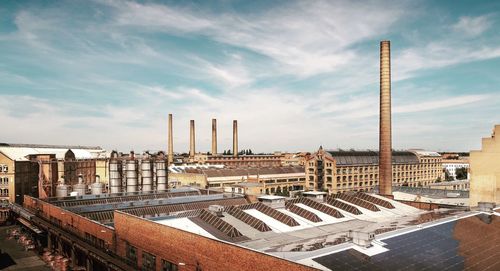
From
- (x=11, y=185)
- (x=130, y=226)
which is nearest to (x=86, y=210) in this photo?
(x=130, y=226)

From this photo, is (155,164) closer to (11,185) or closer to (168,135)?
(11,185)

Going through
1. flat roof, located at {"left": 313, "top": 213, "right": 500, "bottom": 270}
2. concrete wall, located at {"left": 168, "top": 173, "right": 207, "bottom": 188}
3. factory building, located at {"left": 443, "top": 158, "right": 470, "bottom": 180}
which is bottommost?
factory building, located at {"left": 443, "top": 158, "right": 470, "bottom": 180}

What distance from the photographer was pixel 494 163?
50.0m

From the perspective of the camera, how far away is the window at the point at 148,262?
31.9 metres

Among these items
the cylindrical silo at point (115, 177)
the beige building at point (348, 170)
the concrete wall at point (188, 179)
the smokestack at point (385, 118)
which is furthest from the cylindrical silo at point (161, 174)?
the beige building at point (348, 170)

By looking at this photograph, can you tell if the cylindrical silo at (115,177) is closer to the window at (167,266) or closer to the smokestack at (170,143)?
the window at (167,266)

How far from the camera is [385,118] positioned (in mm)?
54500

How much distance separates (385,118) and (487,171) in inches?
570

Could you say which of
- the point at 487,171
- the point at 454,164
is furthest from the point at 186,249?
the point at 454,164

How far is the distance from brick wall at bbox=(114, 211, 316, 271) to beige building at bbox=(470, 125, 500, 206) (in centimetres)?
4052

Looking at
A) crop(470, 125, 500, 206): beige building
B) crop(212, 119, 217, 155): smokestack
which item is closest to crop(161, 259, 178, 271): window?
crop(470, 125, 500, 206): beige building

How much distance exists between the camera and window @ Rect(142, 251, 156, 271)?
3195cm

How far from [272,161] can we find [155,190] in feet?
356

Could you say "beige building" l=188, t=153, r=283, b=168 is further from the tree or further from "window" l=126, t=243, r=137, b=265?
"window" l=126, t=243, r=137, b=265
